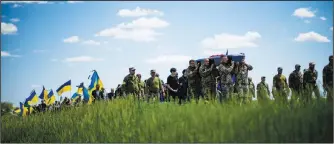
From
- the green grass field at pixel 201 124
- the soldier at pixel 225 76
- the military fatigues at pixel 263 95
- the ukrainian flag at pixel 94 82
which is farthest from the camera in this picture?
the ukrainian flag at pixel 94 82

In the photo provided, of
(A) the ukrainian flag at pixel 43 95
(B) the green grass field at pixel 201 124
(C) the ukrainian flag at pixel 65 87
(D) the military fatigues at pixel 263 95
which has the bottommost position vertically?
(B) the green grass field at pixel 201 124

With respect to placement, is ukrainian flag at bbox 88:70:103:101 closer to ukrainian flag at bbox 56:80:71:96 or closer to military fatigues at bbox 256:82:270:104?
ukrainian flag at bbox 56:80:71:96

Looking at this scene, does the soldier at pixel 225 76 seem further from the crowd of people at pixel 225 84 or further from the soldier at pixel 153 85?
the soldier at pixel 153 85

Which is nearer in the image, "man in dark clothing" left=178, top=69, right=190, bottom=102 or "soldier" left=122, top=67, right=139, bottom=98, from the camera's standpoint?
"man in dark clothing" left=178, top=69, right=190, bottom=102

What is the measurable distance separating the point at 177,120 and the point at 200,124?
1038 mm

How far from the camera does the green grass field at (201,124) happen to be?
8.24m

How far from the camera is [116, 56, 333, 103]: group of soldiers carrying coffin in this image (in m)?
10.1

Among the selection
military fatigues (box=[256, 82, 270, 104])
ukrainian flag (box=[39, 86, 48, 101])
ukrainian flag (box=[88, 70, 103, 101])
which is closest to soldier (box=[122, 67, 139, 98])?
ukrainian flag (box=[88, 70, 103, 101])

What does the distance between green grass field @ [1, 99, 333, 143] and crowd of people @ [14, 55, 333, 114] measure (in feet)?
1.81

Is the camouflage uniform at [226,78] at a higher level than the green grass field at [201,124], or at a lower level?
higher

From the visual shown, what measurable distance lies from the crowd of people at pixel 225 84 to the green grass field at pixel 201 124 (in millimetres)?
553

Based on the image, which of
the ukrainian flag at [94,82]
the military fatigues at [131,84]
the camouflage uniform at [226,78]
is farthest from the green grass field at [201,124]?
the ukrainian flag at [94,82]

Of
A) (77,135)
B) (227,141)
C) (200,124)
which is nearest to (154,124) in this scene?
(200,124)

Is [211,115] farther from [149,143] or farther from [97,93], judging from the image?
[97,93]
